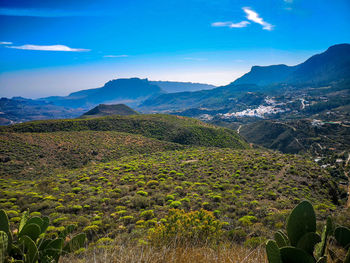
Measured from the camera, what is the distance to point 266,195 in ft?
49.7

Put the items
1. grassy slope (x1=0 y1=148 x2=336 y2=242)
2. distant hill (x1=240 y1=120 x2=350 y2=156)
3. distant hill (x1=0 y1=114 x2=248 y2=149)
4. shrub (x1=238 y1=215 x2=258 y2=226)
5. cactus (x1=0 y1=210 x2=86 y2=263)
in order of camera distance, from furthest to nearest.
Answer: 1. distant hill (x1=240 y1=120 x2=350 y2=156)
2. distant hill (x1=0 y1=114 x2=248 y2=149)
3. grassy slope (x1=0 y1=148 x2=336 y2=242)
4. shrub (x1=238 y1=215 x2=258 y2=226)
5. cactus (x1=0 y1=210 x2=86 y2=263)

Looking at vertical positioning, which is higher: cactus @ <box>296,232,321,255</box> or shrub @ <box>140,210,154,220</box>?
cactus @ <box>296,232,321,255</box>

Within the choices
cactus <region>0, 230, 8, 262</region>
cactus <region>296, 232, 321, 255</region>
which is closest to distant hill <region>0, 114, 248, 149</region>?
cactus <region>296, 232, 321, 255</region>

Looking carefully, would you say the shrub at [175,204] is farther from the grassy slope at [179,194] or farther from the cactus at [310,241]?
the cactus at [310,241]

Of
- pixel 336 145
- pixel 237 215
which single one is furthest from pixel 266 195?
pixel 336 145

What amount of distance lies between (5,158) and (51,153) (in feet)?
21.7

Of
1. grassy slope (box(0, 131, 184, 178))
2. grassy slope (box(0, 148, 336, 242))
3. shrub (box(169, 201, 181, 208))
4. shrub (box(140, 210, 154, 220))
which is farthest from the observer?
grassy slope (box(0, 131, 184, 178))

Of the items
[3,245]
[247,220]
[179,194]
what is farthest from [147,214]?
[3,245]

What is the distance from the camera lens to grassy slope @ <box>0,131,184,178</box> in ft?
96.1

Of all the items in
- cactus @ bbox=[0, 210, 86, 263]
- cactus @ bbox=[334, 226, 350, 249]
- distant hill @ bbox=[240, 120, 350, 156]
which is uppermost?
cactus @ bbox=[0, 210, 86, 263]

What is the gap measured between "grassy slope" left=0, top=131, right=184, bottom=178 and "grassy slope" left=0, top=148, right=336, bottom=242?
13.1 meters

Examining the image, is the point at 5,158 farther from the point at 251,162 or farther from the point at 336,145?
the point at 336,145

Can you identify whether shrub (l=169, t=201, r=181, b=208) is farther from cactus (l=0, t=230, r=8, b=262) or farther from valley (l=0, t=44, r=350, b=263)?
cactus (l=0, t=230, r=8, b=262)

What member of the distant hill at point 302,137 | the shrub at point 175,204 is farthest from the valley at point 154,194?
the distant hill at point 302,137
